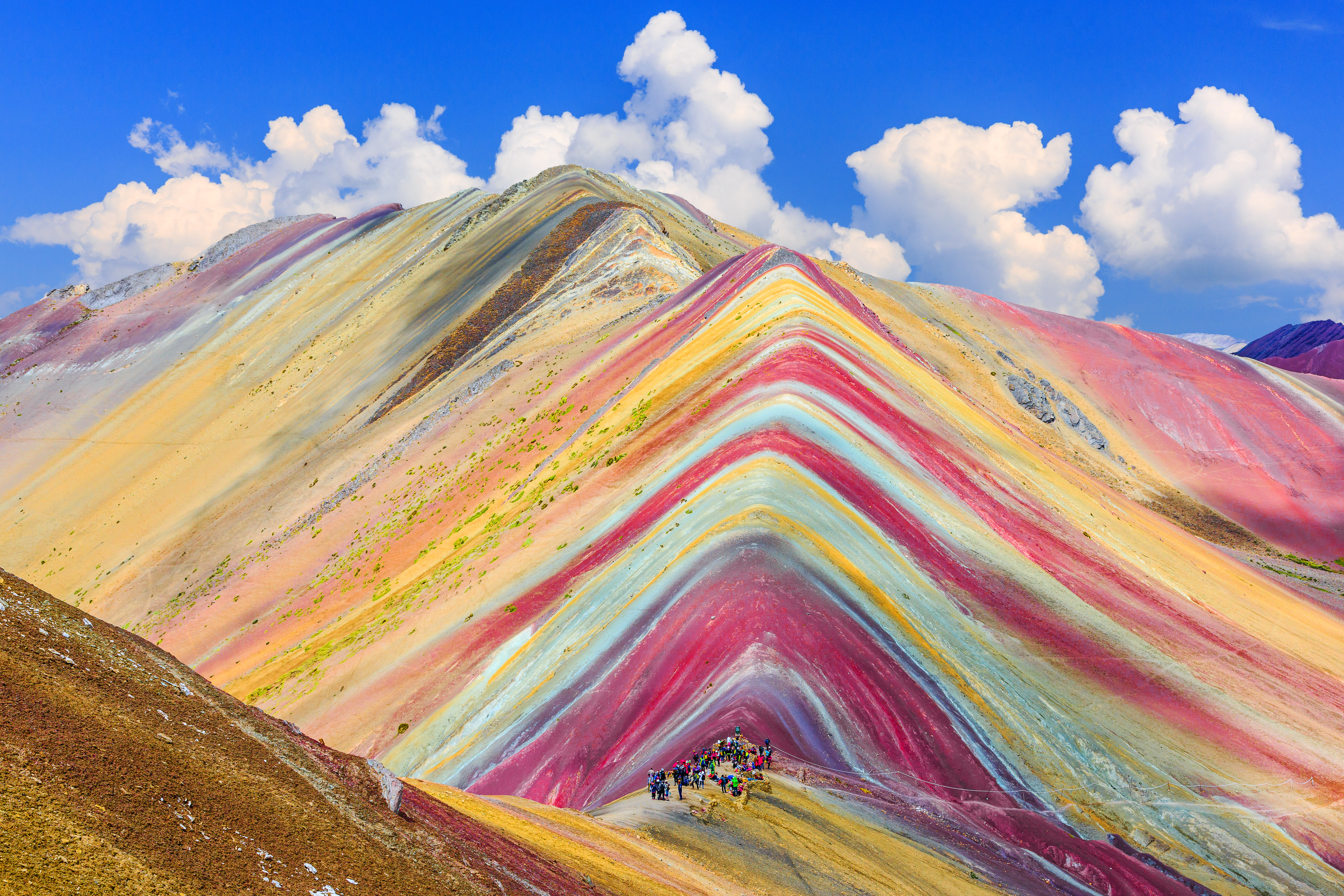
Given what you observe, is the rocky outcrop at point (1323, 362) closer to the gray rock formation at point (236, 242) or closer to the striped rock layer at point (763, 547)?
the striped rock layer at point (763, 547)

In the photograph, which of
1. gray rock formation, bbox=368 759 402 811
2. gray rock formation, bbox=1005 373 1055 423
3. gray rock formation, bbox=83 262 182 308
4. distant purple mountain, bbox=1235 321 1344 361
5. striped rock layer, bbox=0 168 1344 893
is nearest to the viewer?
gray rock formation, bbox=368 759 402 811

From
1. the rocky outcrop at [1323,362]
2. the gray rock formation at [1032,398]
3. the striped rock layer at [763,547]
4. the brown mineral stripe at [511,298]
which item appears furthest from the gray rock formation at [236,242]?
the rocky outcrop at [1323,362]

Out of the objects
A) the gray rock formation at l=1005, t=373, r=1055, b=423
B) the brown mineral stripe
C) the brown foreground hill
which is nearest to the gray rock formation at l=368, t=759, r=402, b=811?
the brown foreground hill

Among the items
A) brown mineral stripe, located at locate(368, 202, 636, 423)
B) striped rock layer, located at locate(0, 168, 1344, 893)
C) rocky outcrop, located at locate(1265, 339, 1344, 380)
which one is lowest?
striped rock layer, located at locate(0, 168, 1344, 893)

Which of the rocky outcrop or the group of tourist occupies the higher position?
the rocky outcrop

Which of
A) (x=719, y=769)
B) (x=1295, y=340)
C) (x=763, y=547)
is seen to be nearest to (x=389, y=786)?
(x=719, y=769)

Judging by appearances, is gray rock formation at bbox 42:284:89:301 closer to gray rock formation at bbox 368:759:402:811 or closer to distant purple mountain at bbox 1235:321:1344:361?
gray rock formation at bbox 368:759:402:811

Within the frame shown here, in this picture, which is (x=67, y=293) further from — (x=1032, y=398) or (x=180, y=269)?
(x=1032, y=398)
